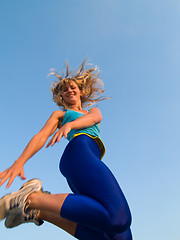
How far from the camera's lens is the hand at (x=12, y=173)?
2305mm

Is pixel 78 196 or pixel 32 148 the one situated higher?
pixel 32 148

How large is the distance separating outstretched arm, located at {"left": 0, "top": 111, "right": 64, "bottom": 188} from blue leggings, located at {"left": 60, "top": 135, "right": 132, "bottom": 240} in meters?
0.33

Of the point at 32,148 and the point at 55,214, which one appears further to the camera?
the point at 32,148

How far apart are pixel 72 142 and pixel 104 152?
1.70ft

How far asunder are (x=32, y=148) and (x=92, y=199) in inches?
32.7

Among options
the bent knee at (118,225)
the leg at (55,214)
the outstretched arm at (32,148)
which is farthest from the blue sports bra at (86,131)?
the bent knee at (118,225)

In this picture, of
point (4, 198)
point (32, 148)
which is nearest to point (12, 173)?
point (4, 198)

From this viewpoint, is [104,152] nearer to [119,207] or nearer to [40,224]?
[119,207]

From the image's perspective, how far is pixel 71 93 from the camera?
12.3 feet

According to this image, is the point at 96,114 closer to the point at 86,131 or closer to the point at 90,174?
the point at 86,131

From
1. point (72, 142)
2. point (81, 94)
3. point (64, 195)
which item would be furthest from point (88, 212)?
point (81, 94)

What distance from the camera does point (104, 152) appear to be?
10.5 ft

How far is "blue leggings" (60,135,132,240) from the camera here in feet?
7.17

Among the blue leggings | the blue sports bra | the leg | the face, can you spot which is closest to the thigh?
the blue leggings
